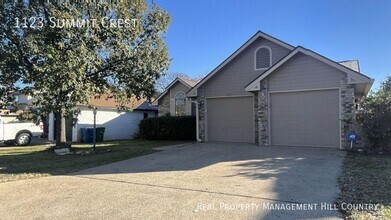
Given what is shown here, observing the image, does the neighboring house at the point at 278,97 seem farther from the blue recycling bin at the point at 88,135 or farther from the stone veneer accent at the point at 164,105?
the blue recycling bin at the point at 88,135

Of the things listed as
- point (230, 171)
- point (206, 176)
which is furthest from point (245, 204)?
point (230, 171)

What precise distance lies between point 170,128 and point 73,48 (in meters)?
9.54

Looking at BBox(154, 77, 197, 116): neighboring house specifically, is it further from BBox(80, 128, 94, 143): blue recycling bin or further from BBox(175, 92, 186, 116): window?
BBox(80, 128, 94, 143): blue recycling bin

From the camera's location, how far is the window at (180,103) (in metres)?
22.7

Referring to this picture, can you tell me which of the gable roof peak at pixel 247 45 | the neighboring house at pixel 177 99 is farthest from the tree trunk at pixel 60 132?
the neighboring house at pixel 177 99

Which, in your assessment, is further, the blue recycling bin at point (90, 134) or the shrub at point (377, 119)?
the blue recycling bin at point (90, 134)

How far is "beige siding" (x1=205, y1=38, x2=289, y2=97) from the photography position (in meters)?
15.4

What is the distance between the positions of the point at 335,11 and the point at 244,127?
23.7ft

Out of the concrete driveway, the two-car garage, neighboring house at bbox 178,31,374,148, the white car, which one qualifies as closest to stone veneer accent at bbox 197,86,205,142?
neighboring house at bbox 178,31,374,148

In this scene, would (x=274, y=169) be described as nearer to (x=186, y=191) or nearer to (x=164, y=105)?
(x=186, y=191)

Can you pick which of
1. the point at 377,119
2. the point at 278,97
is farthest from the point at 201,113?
the point at 377,119

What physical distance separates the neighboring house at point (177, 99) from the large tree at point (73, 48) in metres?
8.40

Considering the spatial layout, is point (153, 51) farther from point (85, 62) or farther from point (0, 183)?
point (0, 183)

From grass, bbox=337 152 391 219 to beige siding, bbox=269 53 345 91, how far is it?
3750 mm
